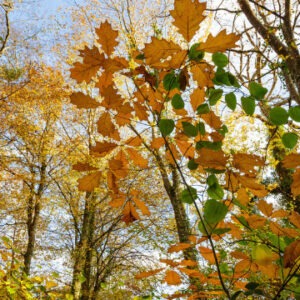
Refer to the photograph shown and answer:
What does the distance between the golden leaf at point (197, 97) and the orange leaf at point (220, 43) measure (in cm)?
15

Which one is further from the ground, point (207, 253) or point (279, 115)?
point (279, 115)

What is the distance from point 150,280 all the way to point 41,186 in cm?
479

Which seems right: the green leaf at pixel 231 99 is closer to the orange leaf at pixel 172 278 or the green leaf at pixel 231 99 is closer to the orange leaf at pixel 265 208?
the orange leaf at pixel 265 208

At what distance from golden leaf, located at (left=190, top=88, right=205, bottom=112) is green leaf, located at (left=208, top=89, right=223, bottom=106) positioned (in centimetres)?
3

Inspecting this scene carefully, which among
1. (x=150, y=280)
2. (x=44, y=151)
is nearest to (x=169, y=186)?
(x=150, y=280)

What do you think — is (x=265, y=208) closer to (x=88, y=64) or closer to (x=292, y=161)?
(x=292, y=161)

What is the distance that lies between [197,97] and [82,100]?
1.02 feet

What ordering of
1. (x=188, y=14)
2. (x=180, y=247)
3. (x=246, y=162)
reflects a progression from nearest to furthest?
(x=188, y=14)
(x=246, y=162)
(x=180, y=247)

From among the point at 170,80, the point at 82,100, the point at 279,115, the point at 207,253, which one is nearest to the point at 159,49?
the point at 170,80

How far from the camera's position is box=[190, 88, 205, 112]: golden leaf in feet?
2.54

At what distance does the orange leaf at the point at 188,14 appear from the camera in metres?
0.58

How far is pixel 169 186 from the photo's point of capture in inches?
271

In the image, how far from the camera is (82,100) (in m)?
0.71

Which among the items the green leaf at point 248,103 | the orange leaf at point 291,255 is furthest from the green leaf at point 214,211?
the green leaf at point 248,103
